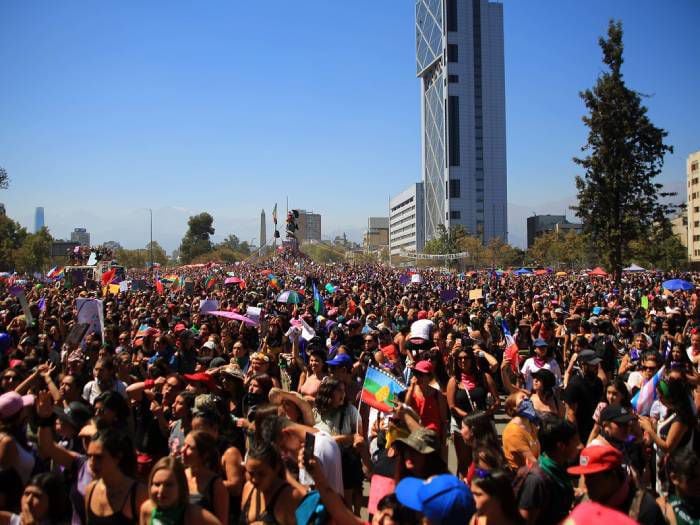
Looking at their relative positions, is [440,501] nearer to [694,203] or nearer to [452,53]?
[694,203]

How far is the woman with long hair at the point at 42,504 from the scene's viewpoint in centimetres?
332

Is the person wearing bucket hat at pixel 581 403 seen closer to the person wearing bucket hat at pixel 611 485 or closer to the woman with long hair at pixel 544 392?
the woman with long hair at pixel 544 392

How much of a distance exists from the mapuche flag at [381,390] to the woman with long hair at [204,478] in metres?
1.42

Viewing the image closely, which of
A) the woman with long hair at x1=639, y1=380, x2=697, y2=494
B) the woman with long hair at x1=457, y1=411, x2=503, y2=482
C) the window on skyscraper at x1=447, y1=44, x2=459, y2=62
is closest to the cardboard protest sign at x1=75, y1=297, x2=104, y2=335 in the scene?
the woman with long hair at x1=457, y1=411, x2=503, y2=482

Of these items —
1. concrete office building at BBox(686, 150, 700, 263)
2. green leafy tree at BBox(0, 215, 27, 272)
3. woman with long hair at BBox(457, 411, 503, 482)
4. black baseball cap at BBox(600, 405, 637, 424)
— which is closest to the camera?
woman with long hair at BBox(457, 411, 503, 482)

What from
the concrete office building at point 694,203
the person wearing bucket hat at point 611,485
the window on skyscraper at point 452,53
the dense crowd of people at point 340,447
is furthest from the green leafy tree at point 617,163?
the window on skyscraper at point 452,53

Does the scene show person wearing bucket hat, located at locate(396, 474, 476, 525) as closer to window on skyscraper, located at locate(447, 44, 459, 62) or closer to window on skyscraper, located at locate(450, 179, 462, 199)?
window on skyscraper, located at locate(450, 179, 462, 199)

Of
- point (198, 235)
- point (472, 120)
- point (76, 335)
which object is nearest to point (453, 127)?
point (472, 120)

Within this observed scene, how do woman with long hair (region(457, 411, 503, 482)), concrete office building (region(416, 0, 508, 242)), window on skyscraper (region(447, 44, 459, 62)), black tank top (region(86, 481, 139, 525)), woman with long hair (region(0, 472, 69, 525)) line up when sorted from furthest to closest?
window on skyscraper (region(447, 44, 459, 62)) < concrete office building (region(416, 0, 508, 242)) < woman with long hair (region(457, 411, 503, 482)) < black tank top (region(86, 481, 139, 525)) < woman with long hair (region(0, 472, 69, 525))

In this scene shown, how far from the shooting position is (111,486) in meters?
3.55

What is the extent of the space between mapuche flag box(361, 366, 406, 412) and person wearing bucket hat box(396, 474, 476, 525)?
6.26 feet

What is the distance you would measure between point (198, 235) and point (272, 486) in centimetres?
14552

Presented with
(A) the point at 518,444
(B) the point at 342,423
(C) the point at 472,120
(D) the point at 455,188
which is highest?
(C) the point at 472,120

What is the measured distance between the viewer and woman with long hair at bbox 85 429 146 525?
3453 millimetres
